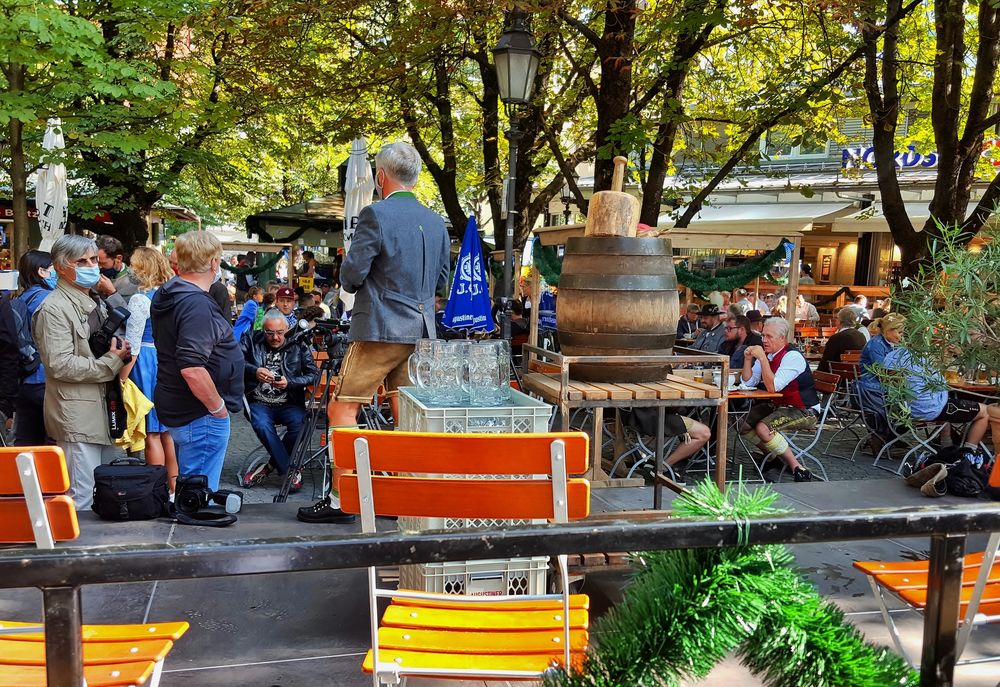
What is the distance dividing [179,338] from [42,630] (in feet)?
9.12

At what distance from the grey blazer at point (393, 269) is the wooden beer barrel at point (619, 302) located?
2.82 feet

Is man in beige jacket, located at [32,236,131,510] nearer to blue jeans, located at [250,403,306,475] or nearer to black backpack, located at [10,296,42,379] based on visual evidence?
black backpack, located at [10,296,42,379]

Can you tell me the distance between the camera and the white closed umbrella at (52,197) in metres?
10.5

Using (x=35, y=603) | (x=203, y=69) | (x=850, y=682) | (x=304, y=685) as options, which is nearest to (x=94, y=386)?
(x=35, y=603)

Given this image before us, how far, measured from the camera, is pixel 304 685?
3262 mm

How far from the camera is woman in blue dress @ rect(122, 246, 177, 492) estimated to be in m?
5.57

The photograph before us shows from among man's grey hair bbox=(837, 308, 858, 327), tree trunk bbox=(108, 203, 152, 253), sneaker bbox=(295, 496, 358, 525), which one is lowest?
sneaker bbox=(295, 496, 358, 525)

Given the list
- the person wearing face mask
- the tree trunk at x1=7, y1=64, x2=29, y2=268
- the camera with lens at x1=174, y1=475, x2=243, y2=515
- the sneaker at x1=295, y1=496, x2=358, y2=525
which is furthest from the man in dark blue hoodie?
the tree trunk at x1=7, y1=64, x2=29, y2=268

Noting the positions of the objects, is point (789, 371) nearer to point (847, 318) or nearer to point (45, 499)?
point (847, 318)

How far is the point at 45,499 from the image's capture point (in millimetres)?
2467

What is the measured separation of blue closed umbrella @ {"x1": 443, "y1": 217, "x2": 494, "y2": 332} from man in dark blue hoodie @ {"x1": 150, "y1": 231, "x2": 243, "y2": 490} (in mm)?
3768

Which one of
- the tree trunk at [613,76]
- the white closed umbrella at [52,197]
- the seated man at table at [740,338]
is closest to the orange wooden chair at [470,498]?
the seated man at table at [740,338]

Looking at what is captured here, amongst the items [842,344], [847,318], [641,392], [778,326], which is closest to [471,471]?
[641,392]

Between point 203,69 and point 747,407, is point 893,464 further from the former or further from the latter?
point 203,69
